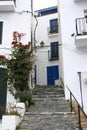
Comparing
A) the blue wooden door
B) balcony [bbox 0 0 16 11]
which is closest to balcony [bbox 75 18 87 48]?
balcony [bbox 0 0 16 11]

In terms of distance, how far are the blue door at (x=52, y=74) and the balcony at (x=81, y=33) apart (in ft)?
27.7

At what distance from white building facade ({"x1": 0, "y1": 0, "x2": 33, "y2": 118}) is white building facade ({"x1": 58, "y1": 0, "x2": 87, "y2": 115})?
2353mm

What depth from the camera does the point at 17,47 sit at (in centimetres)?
1700

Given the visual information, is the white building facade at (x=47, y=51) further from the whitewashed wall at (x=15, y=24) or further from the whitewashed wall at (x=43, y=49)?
the whitewashed wall at (x=15, y=24)

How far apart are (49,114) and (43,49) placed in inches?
539

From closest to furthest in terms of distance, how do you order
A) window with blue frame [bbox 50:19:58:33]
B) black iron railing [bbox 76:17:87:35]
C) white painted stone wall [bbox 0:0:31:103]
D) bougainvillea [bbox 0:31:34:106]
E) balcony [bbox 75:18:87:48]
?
1. bougainvillea [bbox 0:31:34:106]
2. balcony [bbox 75:18:87:48]
3. black iron railing [bbox 76:17:87:35]
4. white painted stone wall [bbox 0:0:31:103]
5. window with blue frame [bbox 50:19:58:33]

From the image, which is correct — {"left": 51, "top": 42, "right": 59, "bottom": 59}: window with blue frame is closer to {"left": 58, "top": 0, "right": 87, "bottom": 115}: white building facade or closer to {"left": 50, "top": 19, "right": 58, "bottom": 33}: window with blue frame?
{"left": 50, "top": 19, "right": 58, "bottom": 33}: window with blue frame

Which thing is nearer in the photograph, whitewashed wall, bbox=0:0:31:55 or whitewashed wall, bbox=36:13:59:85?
whitewashed wall, bbox=0:0:31:55

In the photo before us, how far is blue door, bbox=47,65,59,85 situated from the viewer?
25.4 metres

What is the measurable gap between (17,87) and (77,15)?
6.26 metres

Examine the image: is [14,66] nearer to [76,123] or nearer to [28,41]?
[28,41]

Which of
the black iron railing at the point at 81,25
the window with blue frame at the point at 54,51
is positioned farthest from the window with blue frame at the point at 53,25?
the black iron railing at the point at 81,25

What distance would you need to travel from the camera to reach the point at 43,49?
2673 cm

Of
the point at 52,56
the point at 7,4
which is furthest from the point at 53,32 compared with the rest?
the point at 7,4
